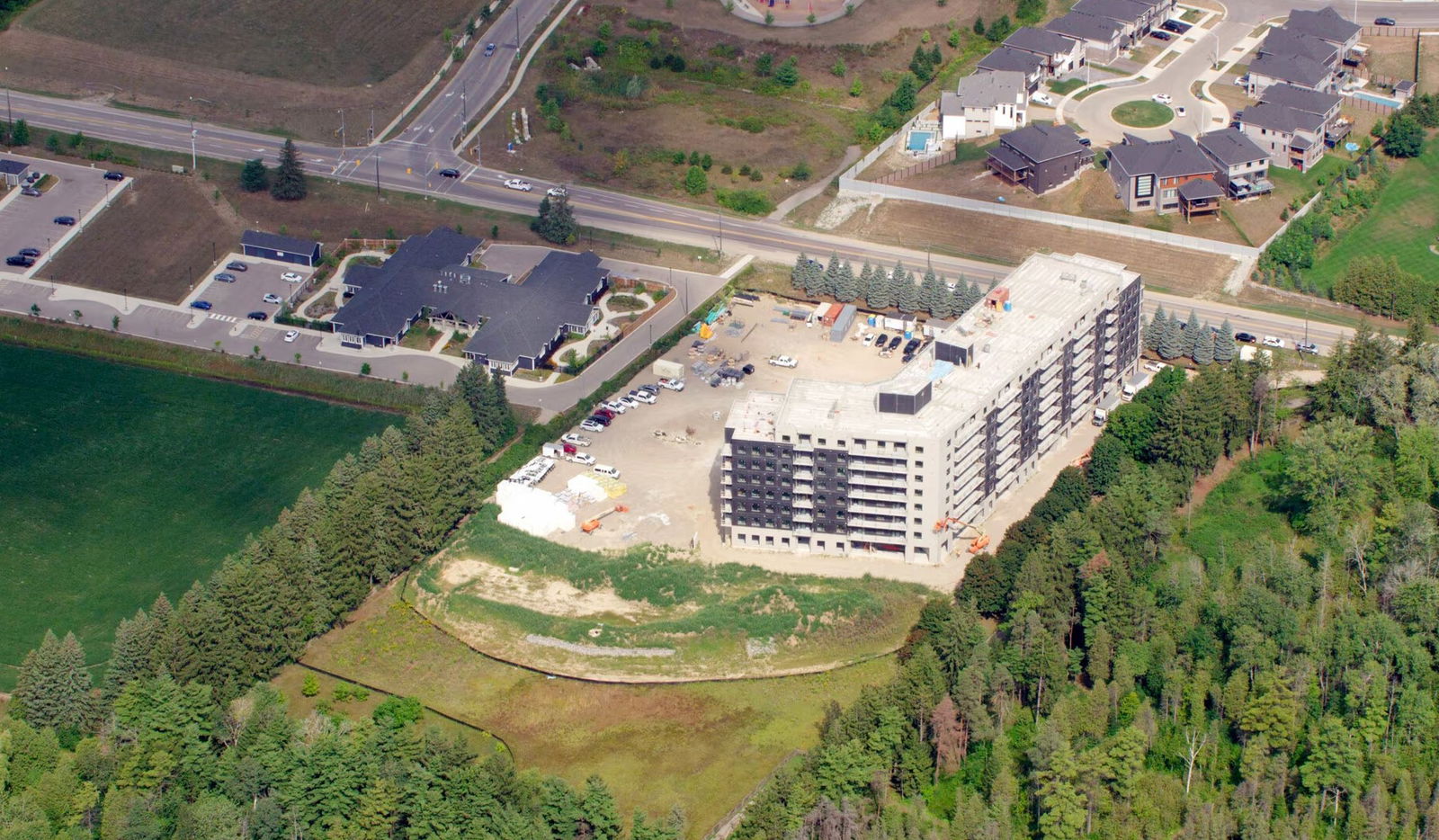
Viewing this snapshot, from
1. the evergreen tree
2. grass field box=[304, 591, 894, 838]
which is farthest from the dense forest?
the evergreen tree

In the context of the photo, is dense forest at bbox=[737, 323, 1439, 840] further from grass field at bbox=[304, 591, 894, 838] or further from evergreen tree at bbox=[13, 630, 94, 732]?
evergreen tree at bbox=[13, 630, 94, 732]

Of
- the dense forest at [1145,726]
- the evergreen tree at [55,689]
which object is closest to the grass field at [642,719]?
the dense forest at [1145,726]

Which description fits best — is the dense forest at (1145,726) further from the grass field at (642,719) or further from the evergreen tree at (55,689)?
the evergreen tree at (55,689)

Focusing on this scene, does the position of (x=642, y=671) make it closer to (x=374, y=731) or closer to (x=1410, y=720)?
(x=374, y=731)

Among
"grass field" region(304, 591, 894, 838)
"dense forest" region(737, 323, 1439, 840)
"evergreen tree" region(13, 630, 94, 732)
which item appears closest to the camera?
"dense forest" region(737, 323, 1439, 840)

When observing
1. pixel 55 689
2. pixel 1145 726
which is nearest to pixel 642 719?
pixel 1145 726

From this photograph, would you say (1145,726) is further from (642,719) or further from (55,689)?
(55,689)
